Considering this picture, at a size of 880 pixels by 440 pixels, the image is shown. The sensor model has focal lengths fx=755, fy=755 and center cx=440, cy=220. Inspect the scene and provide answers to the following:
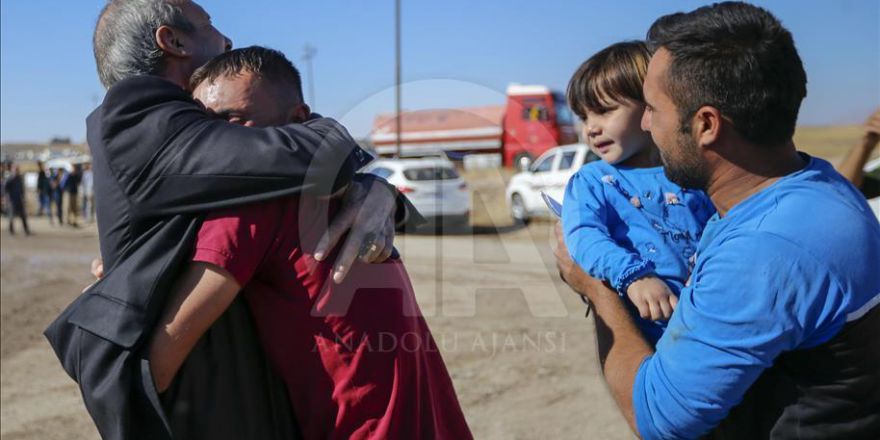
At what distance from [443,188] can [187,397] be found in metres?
13.7

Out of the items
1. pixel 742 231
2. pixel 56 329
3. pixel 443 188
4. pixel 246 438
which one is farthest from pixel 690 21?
pixel 443 188

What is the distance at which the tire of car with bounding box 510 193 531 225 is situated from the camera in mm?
17734

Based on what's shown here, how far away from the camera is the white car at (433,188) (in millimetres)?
15055

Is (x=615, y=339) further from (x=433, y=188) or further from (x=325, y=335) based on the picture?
(x=433, y=188)

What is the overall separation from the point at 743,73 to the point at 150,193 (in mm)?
1232

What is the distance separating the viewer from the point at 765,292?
4.65 ft

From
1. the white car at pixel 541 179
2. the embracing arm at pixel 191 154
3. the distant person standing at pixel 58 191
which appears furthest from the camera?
the distant person standing at pixel 58 191

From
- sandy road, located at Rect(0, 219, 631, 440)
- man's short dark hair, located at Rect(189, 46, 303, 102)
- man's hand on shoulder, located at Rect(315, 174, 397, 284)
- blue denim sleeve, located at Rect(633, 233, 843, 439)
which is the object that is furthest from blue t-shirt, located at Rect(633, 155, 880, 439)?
sandy road, located at Rect(0, 219, 631, 440)

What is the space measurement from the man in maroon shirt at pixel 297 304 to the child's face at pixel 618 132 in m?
1.04

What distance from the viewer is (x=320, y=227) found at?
1.65 metres

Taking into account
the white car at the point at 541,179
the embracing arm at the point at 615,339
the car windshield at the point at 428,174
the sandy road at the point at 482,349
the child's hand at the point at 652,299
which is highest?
the child's hand at the point at 652,299

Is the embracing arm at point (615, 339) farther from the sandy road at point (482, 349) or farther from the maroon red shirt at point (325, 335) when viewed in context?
the sandy road at point (482, 349)

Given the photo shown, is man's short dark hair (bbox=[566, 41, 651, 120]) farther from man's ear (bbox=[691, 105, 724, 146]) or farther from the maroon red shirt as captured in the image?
the maroon red shirt

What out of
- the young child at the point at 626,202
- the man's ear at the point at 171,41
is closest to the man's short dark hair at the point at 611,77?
the young child at the point at 626,202
